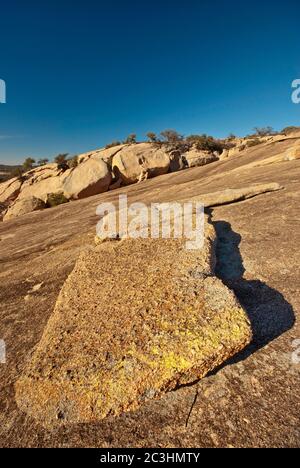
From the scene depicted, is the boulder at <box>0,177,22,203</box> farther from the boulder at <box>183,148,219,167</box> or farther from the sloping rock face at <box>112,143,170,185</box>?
the boulder at <box>183,148,219,167</box>

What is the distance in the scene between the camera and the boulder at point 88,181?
19.5 metres

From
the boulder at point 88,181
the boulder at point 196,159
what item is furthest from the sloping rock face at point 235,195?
the boulder at point 196,159

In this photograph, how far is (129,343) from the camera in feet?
8.91

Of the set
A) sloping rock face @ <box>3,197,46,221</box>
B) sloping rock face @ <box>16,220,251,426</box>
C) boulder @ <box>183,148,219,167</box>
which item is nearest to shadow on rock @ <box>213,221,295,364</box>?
sloping rock face @ <box>16,220,251,426</box>

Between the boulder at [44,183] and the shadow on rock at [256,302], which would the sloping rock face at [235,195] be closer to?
the shadow on rock at [256,302]

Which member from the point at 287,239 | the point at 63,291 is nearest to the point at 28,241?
the point at 63,291

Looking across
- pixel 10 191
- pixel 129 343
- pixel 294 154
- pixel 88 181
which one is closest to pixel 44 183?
pixel 10 191

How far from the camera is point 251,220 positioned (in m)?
6.07

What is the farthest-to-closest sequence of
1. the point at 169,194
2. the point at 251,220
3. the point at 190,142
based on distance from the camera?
the point at 190,142 < the point at 169,194 < the point at 251,220

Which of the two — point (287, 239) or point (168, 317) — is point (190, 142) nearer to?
point (287, 239)

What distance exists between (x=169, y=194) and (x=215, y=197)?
375cm

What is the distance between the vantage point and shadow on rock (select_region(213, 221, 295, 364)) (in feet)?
9.96

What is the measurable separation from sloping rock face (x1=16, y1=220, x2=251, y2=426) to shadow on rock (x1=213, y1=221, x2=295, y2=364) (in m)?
0.45

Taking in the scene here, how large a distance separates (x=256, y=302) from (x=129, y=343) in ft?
5.85
